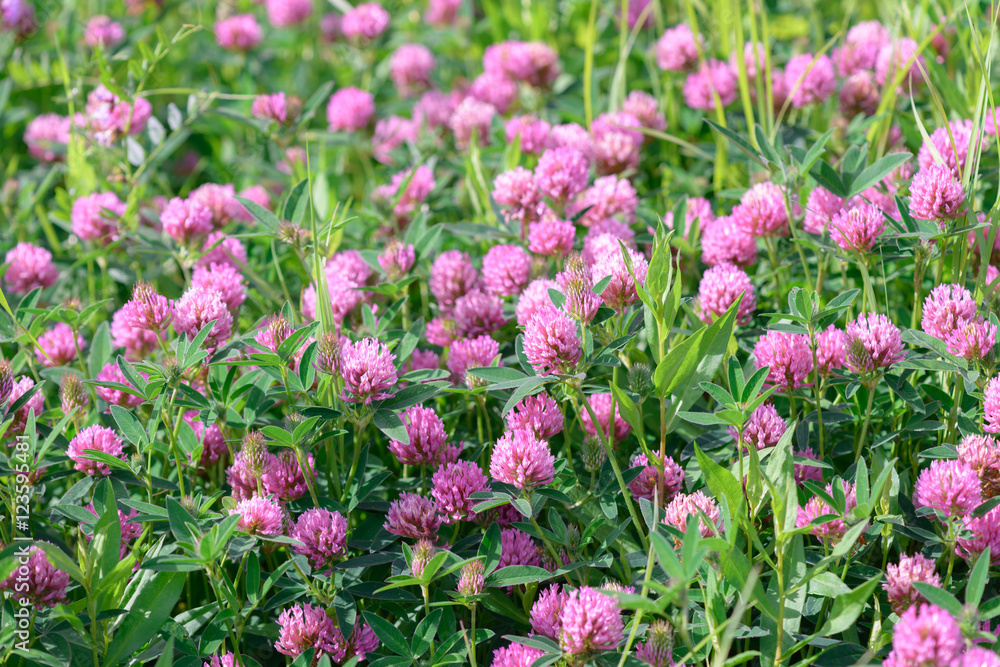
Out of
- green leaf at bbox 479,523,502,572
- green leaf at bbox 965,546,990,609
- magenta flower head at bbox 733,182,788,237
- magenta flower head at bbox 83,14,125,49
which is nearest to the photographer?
green leaf at bbox 965,546,990,609

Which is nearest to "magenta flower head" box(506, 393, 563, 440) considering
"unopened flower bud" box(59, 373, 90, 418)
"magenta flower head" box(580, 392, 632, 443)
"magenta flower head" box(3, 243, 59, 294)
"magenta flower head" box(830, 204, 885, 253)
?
"magenta flower head" box(580, 392, 632, 443)

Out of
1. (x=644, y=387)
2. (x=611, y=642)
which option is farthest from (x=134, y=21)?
(x=611, y=642)

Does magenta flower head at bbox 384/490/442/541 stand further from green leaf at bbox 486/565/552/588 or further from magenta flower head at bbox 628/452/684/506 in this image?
magenta flower head at bbox 628/452/684/506

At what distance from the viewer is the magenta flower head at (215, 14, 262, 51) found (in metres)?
3.49

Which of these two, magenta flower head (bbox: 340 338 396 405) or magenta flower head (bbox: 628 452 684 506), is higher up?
magenta flower head (bbox: 340 338 396 405)

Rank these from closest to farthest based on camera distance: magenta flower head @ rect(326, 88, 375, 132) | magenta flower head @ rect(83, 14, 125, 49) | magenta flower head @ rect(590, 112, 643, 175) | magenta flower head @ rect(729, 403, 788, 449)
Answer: magenta flower head @ rect(729, 403, 788, 449)
magenta flower head @ rect(590, 112, 643, 175)
magenta flower head @ rect(326, 88, 375, 132)
magenta flower head @ rect(83, 14, 125, 49)

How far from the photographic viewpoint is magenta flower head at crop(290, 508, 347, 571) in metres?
1.46

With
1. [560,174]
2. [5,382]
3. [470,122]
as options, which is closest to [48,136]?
[470,122]

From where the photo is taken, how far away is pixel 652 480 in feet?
5.13

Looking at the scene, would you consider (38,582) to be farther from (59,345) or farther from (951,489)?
(951,489)

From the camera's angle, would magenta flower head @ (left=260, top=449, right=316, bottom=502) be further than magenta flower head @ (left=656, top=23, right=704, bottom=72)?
No

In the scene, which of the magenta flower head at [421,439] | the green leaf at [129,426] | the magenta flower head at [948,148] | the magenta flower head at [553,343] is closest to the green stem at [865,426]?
the magenta flower head at [553,343]

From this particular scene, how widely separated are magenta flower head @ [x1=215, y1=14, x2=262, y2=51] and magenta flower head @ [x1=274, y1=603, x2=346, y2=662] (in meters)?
2.68

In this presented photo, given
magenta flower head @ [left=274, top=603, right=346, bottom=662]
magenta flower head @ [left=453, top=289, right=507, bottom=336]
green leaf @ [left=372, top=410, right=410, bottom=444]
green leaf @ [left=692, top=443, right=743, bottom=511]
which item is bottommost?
magenta flower head @ [left=274, top=603, right=346, bottom=662]
